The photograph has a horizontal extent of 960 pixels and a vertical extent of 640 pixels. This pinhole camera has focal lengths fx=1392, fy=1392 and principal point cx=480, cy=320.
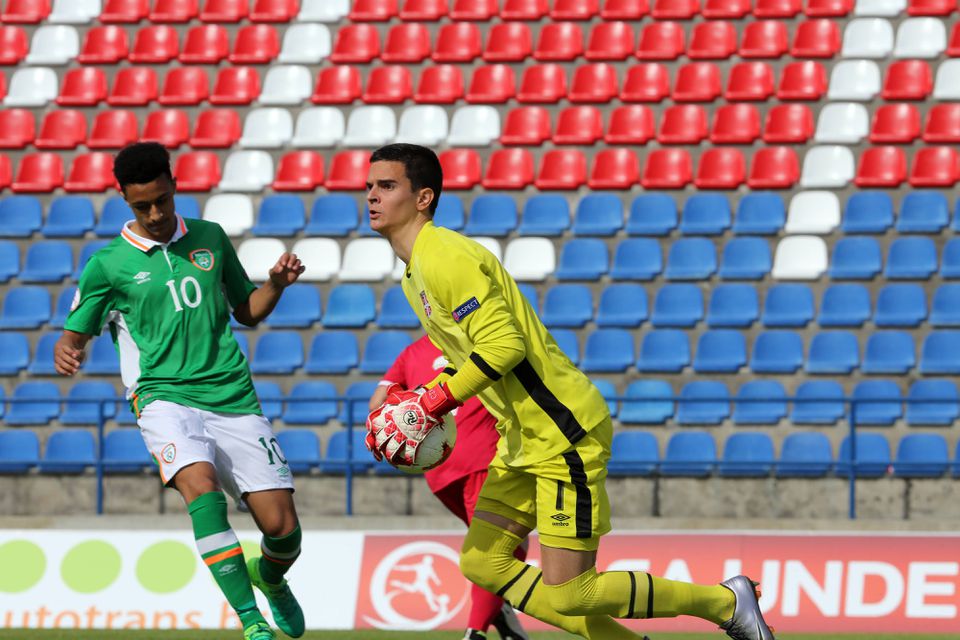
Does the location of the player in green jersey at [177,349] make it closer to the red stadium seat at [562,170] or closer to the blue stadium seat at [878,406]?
the blue stadium seat at [878,406]

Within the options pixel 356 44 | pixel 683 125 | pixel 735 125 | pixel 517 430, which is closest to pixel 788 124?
pixel 735 125

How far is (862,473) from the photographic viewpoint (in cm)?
1222

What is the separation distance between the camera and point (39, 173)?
16.5 m

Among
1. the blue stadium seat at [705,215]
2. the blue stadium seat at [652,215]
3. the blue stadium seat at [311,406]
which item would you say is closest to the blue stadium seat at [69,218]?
the blue stadium seat at [311,406]

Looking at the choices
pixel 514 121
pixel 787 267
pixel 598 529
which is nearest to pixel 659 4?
pixel 514 121

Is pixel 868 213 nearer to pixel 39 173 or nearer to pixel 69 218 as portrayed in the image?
pixel 69 218

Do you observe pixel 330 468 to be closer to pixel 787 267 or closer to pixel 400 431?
pixel 787 267

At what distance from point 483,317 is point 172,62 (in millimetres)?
13634

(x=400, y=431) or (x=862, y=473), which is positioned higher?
(x=400, y=431)

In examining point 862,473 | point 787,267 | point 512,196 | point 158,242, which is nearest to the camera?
point 158,242

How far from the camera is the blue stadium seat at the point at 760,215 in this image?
567 inches

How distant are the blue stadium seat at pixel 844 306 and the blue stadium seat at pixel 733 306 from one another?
652 mm

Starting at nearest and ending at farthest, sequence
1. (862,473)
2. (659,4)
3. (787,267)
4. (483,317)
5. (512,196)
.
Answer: (483,317) → (862,473) → (787,267) → (512,196) → (659,4)

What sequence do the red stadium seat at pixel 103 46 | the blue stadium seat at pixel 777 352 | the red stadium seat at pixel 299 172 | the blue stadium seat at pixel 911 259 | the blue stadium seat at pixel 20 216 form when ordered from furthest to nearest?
the red stadium seat at pixel 103 46, the red stadium seat at pixel 299 172, the blue stadium seat at pixel 20 216, the blue stadium seat at pixel 911 259, the blue stadium seat at pixel 777 352
